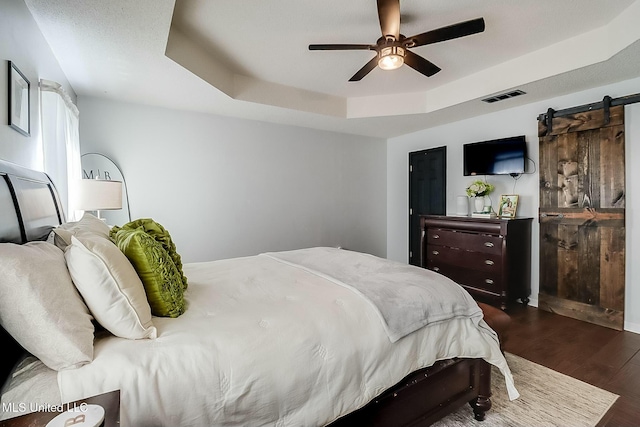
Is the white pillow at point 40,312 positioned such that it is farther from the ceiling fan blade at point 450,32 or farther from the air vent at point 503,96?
the air vent at point 503,96

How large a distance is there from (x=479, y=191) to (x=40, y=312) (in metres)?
4.20

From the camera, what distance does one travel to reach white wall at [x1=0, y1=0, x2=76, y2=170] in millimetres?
1591

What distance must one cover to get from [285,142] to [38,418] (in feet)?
13.7

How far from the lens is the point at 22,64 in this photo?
6.06ft

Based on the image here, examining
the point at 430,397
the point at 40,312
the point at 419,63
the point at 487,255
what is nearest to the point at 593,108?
the point at 487,255

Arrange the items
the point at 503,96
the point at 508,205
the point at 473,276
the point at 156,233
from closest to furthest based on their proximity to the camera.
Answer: the point at 156,233 → the point at 503,96 → the point at 473,276 → the point at 508,205

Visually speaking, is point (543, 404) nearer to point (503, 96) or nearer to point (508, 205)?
point (508, 205)

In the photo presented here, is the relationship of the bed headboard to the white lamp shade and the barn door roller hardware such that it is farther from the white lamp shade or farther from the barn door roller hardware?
the barn door roller hardware

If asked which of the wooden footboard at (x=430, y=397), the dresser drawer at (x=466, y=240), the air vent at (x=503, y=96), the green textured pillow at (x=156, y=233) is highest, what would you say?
the air vent at (x=503, y=96)

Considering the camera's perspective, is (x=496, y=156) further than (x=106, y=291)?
Yes

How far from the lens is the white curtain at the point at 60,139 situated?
220 cm

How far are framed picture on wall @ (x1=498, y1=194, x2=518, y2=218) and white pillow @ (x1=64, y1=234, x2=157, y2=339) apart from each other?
3849 mm

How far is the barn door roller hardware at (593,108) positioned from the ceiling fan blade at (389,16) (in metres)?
2.42

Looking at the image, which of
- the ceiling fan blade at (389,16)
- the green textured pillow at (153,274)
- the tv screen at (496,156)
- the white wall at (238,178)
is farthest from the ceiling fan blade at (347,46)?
the tv screen at (496,156)
